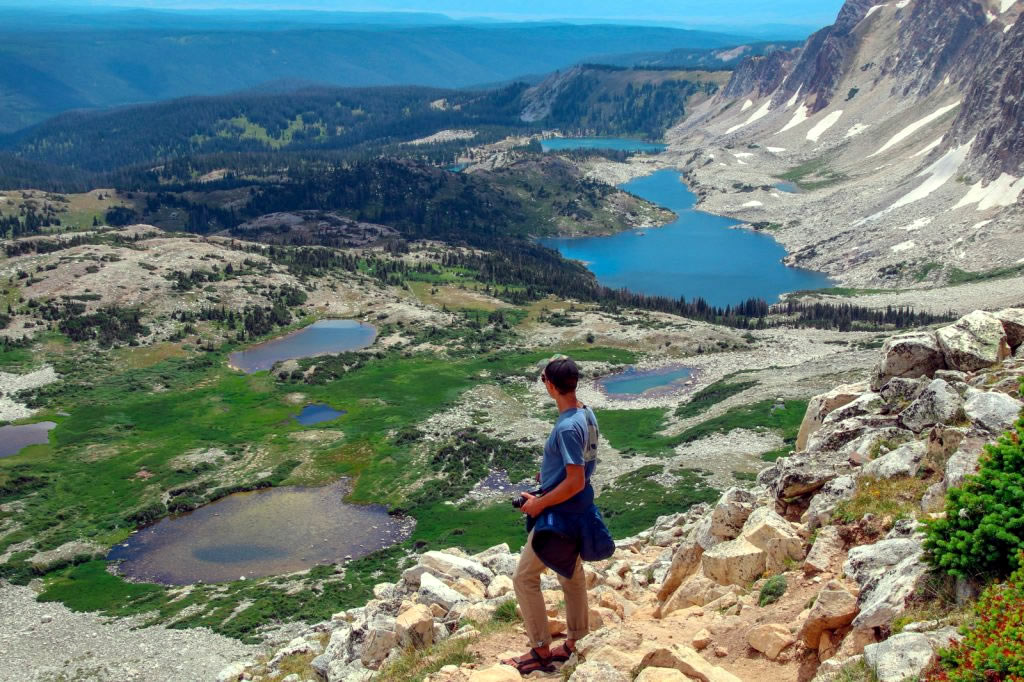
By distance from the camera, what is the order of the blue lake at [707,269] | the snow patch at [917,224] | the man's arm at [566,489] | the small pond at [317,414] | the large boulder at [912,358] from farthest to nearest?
the blue lake at [707,269], the snow patch at [917,224], the small pond at [317,414], the large boulder at [912,358], the man's arm at [566,489]

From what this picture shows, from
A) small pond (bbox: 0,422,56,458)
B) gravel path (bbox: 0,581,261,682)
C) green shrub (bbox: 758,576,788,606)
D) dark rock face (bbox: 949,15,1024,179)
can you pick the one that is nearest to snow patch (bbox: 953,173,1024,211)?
dark rock face (bbox: 949,15,1024,179)

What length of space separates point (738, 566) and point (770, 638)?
12.0 feet

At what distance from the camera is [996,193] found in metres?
148

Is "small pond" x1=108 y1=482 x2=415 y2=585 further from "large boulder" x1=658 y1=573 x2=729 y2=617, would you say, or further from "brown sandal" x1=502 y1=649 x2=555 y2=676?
"brown sandal" x1=502 y1=649 x2=555 y2=676

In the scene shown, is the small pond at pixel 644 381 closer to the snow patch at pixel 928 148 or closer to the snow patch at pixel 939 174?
the snow patch at pixel 939 174

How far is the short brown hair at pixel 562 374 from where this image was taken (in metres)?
13.4

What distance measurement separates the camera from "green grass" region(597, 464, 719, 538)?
50062 mm

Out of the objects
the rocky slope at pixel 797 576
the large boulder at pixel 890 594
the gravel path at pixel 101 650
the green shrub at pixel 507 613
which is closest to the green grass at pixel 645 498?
the gravel path at pixel 101 650

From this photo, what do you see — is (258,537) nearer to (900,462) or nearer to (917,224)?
(900,462)

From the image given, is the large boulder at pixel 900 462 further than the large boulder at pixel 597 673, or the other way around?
the large boulder at pixel 900 462

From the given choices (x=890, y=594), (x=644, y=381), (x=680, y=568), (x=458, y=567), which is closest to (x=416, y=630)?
(x=458, y=567)

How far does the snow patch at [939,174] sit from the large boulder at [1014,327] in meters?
155

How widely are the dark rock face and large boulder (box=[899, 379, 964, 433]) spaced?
150 m

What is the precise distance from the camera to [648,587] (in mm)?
20859
